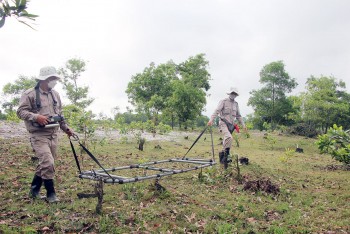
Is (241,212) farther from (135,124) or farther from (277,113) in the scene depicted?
(277,113)

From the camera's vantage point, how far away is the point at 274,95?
51.4m

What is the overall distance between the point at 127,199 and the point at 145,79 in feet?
151

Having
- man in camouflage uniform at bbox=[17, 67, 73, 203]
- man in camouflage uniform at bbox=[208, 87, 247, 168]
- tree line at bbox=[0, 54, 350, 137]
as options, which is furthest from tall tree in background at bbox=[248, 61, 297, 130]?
man in camouflage uniform at bbox=[17, 67, 73, 203]

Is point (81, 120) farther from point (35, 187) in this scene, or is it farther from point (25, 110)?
point (25, 110)

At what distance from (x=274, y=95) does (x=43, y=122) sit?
49538 mm

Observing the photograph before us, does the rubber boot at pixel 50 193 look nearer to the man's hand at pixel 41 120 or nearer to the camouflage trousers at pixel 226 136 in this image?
the man's hand at pixel 41 120

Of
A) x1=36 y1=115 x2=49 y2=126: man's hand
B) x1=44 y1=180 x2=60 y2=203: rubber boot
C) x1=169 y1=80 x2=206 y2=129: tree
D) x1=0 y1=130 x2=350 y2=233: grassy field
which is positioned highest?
x1=169 y1=80 x2=206 y2=129: tree

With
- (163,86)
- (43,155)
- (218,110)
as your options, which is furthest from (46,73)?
(163,86)

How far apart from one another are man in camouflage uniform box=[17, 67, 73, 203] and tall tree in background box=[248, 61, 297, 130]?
155 ft

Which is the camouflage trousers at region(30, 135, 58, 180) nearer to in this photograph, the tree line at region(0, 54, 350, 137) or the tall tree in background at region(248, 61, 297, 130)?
the tree line at region(0, 54, 350, 137)

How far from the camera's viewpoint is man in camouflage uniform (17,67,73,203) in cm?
585

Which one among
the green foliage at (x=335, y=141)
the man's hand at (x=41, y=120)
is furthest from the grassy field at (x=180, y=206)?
the man's hand at (x=41, y=120)

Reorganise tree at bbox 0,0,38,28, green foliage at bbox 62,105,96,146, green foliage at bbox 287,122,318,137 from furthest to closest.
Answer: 1. green foliage at bbox 287,122,318,137
2. green foliage at bbox 62,105,96,146
3. tree at bbox 0,0,38,28

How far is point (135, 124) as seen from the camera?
17875 mm
